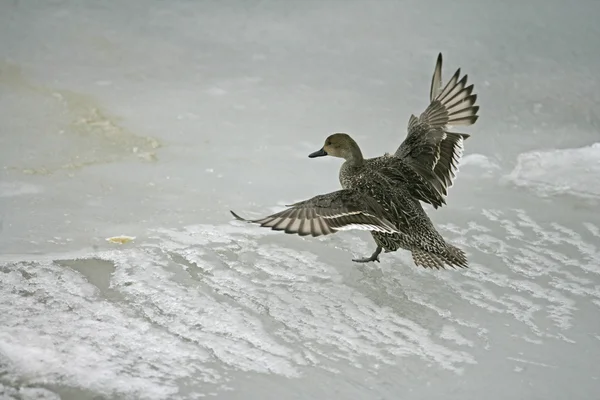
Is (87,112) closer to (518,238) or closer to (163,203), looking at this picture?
(163,203)

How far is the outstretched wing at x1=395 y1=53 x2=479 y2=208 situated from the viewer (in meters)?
4.10

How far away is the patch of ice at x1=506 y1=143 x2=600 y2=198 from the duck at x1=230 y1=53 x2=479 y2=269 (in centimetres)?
74

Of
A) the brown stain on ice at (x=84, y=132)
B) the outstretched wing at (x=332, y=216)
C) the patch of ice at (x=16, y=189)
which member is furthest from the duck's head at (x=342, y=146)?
the patch of ice at (x=16, y=189)

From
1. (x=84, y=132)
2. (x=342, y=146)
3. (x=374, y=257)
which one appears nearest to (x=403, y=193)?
(x=374, y=257)

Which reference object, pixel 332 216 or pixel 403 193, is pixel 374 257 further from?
pixel 332 216

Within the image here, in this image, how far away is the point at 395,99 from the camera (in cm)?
567

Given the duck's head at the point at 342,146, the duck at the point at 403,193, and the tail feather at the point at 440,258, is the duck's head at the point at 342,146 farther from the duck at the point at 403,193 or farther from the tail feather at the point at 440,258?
the tail feather at the point at 440,258

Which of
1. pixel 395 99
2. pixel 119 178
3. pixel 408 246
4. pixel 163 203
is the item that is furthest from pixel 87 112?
pixel 408 246

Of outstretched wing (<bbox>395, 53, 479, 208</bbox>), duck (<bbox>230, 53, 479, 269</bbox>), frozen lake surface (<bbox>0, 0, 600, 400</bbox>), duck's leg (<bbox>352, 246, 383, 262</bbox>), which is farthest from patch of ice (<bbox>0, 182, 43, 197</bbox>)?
outstretched wing (<bbox>395, 53, 479, 208</bbox>)

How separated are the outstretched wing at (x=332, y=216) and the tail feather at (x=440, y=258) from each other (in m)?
0.21

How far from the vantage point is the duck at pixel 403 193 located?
345cm

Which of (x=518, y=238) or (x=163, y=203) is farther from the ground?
(x=518, y=238)

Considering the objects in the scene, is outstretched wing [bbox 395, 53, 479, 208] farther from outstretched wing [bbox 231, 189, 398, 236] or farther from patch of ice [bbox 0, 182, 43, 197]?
patch of ice [bbox 0, 182, 43, 197]

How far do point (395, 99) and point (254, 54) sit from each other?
3.90ft
